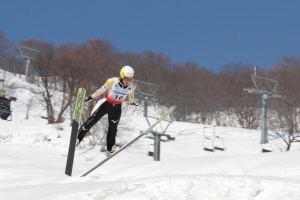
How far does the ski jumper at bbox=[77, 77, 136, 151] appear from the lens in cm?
791

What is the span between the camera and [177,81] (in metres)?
48.8

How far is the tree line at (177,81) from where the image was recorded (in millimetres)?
35312

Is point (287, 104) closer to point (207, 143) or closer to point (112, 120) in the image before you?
point (207, 143)

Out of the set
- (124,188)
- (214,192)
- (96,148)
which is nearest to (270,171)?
(214,192)

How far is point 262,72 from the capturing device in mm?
44500

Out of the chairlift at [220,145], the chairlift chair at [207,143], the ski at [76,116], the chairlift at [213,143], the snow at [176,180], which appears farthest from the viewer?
the chairlift at [220,145]

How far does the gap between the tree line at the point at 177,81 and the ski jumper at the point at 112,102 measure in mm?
23871

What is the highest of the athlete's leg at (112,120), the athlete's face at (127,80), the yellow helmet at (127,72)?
the yellow helmet at (127,72)

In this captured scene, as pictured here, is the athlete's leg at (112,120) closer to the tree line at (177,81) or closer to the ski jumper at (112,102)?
the ski jumper at (112,102)

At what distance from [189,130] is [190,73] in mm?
16535

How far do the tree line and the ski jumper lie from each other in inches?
940

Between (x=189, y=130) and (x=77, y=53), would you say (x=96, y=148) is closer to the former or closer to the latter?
(x=189, y=130)

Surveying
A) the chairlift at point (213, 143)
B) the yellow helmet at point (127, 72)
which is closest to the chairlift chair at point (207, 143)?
the chairlift at point (213, 143)

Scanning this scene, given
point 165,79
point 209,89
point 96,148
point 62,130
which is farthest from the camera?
point 165,79
